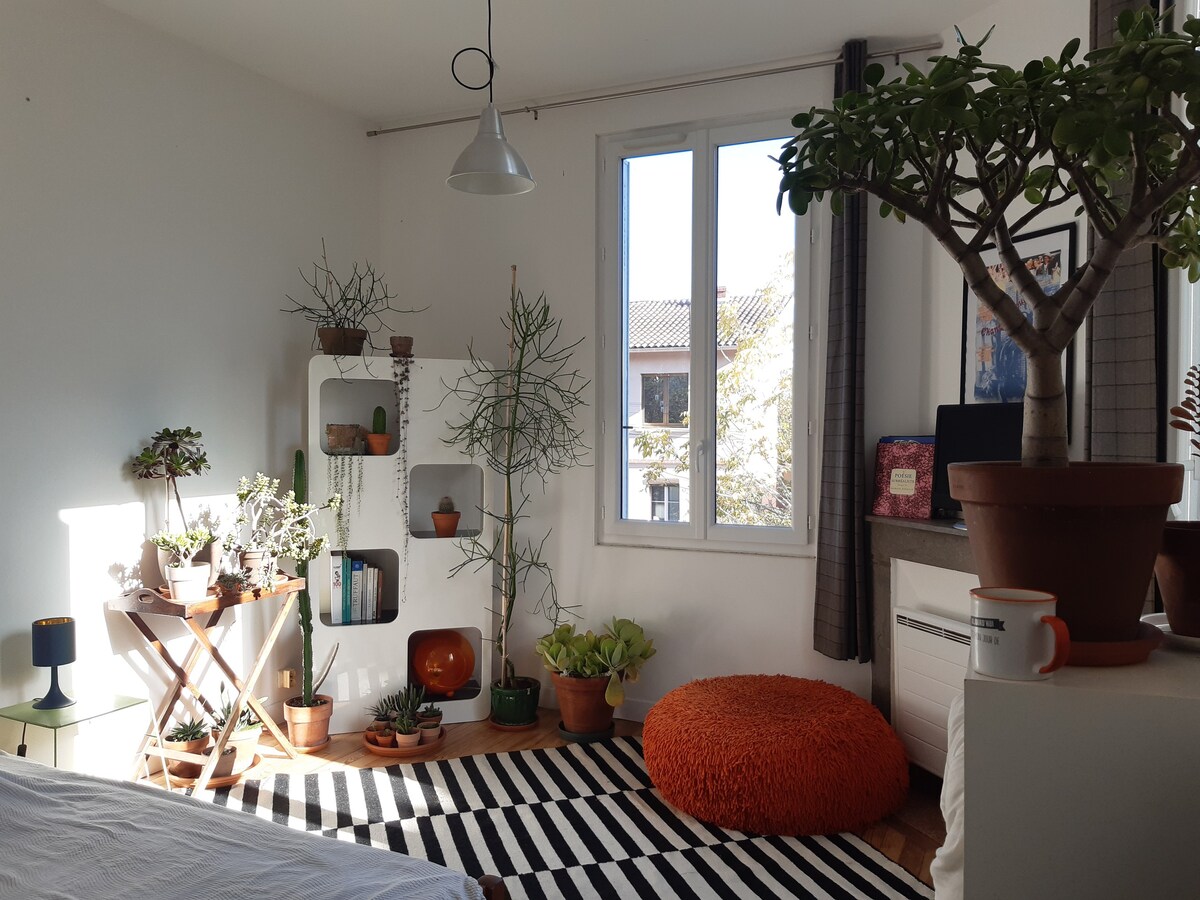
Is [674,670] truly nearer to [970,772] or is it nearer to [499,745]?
[499,745]

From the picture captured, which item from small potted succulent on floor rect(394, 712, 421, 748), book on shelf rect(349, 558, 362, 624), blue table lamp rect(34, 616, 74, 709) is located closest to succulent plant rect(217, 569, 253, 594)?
blue table lamp rect(34, 616, 74, 709)

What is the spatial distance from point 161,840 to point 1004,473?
60.2 inches

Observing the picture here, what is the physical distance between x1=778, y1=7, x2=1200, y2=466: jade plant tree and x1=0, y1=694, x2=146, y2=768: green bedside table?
2.68 m

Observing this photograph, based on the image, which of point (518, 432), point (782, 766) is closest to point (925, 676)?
point (782, 766)

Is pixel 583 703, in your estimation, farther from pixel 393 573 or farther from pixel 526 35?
pixel 526 35

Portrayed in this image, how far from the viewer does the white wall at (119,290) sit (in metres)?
2.78

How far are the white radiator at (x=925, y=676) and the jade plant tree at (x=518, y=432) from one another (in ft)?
5.25

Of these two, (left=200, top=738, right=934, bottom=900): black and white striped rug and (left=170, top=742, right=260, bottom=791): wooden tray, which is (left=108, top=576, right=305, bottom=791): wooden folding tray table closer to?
(left=170, top=742, right=260, bottom=791): wooden tray

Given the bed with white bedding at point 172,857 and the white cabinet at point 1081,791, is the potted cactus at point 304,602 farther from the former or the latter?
the white cabinet at point 1081,791

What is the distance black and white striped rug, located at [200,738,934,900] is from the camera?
2.46m

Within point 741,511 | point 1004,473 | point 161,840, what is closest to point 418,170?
point 741,511

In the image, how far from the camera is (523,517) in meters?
4.11

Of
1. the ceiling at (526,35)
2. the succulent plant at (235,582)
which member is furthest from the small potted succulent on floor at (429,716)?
the ceiling at (526,35)

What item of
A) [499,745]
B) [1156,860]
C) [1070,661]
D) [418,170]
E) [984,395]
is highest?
[418,170]
